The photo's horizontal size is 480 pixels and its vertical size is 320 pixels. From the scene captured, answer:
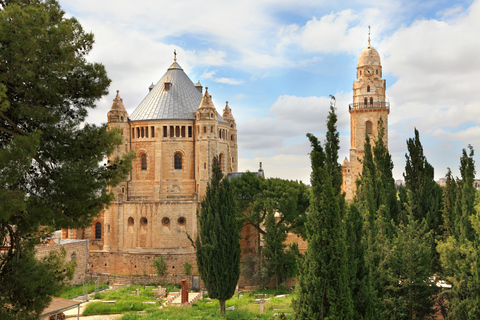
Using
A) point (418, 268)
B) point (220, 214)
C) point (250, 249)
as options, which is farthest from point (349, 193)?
point (418, 268)

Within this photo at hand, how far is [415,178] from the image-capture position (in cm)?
3114

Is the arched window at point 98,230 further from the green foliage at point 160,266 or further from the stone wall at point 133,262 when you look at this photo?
the green foliage at point 160,266

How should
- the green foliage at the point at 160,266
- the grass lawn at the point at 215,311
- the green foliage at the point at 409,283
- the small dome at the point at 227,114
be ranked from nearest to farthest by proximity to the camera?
the green foliage at the point at 409,283, the grass lawn at the point at 215,311, the green foliage at the point at 160,266, the small dome at the point at 227,114

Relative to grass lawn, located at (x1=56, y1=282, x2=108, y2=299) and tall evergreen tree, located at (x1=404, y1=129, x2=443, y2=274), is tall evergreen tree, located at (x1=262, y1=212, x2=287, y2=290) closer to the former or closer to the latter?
tall evergreen tree, located at (x1=404, y1=129, x2=443, y2=274)

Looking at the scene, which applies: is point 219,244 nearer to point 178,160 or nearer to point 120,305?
point 120,305

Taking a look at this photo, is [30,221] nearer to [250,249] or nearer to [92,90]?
[92,90]

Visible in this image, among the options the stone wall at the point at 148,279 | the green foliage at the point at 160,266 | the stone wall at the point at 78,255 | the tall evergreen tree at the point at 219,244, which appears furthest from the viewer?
the green foliage at the point at 160,266

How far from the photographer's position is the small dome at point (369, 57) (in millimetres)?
56188

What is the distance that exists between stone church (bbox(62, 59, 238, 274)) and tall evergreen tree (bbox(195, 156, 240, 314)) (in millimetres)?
13596

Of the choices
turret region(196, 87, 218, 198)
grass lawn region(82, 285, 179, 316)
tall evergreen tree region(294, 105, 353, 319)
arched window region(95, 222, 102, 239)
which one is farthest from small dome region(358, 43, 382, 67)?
tall evergreen tree region(294, 105, 353, 319)

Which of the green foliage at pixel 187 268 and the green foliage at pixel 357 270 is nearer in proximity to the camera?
the green foliage at pixel 357 270

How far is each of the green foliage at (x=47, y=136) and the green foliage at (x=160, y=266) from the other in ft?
83.5

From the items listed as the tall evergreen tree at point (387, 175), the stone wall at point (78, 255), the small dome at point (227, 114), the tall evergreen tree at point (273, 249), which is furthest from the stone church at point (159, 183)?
the tall evergreen tree at point (387, 175)

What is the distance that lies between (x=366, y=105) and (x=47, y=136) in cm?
4632
